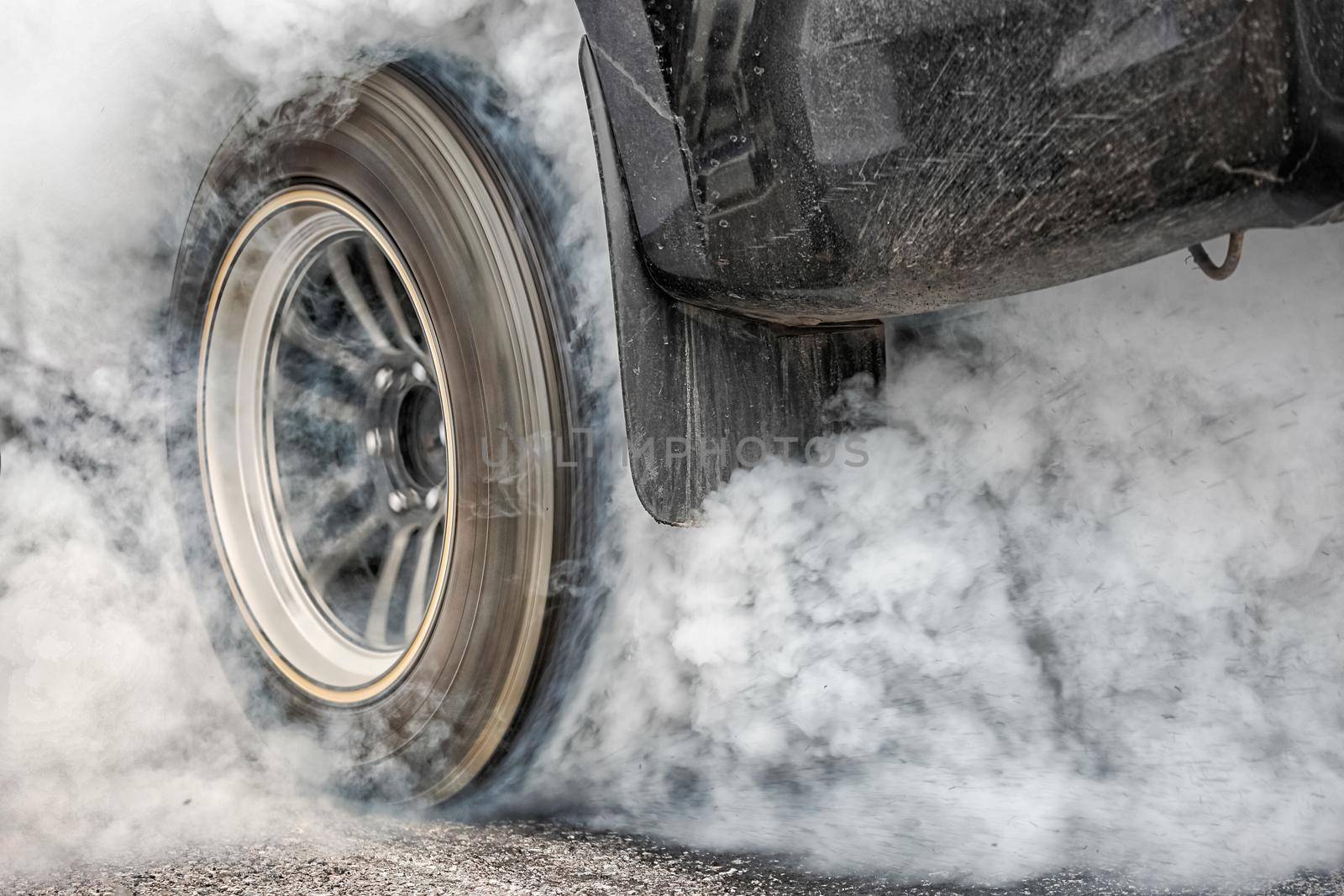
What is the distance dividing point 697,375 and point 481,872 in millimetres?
730

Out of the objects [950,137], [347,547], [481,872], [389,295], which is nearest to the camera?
[950,137]

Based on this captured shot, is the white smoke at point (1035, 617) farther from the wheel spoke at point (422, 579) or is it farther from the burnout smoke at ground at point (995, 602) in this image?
the wheel spoke at point (422, 579)

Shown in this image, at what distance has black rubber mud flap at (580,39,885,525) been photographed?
1286 millimetres

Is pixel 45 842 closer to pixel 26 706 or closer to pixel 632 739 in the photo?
pixel 26 706

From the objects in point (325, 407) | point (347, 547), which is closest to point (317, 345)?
point (325, 407)

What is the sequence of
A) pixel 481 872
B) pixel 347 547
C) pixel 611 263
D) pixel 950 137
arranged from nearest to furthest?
1. pixel 950 137
2. pixel 611 263
3. pixel 481 872
4. pixel 347 547

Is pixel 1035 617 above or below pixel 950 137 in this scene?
below

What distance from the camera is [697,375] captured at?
4.51 feet

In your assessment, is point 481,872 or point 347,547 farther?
point 347,547

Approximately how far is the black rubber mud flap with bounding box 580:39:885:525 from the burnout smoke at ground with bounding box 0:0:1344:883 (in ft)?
0.19

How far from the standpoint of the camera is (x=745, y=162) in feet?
3.73

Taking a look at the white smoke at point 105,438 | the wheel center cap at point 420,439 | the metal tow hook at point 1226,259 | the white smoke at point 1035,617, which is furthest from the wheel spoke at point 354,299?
the metal tow hook at point 1226,259

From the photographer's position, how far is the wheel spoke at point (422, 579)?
2025 mm

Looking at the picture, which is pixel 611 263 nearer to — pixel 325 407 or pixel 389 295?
pixel 389 295
